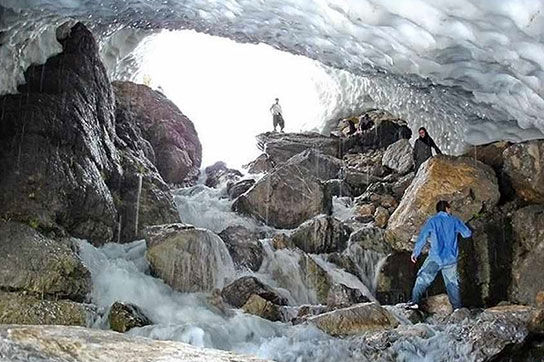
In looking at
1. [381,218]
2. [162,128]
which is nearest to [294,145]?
[162,128]

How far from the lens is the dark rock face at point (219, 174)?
16.9 meters

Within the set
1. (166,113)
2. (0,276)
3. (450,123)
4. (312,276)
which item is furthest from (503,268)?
(166,113)

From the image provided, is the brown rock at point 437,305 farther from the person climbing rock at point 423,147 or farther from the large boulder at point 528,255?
the person climbing rock at point 423,147

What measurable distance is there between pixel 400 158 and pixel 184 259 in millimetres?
9163

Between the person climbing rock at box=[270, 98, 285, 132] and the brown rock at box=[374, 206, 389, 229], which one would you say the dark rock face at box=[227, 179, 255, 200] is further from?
the person climbing rock at box=[270, 98, 285, 132]

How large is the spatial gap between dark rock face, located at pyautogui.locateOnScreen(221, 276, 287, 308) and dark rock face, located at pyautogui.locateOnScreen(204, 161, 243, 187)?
817 centimetres

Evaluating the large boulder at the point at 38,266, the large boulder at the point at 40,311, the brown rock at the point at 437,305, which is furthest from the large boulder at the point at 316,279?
the large boulder at the point at 40,311

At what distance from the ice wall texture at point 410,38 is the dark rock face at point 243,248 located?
3.84 meters

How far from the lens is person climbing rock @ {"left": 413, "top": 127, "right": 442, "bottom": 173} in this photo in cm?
1055

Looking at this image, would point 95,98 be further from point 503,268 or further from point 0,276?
point 503,268

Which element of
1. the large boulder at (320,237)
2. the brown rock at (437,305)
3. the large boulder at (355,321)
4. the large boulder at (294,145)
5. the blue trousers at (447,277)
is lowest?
the large boulder at (355,321)

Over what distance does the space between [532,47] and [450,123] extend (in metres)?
4.72

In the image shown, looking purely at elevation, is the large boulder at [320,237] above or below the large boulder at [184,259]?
above

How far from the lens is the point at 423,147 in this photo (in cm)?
1089
